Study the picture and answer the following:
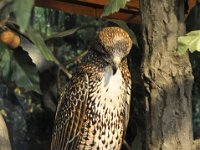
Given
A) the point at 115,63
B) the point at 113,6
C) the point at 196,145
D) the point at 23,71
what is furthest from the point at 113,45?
the point at 196,145

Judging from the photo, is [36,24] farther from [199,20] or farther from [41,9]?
[199,20]

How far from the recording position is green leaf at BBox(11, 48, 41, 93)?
6.07 ft

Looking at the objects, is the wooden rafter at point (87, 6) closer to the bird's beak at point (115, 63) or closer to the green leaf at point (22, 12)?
the bird's beak at point (115, 63)

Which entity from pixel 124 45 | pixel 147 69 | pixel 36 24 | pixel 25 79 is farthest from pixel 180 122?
pixel 36 24

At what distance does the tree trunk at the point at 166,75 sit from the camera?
6.20ft

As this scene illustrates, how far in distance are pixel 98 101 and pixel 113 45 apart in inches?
10.1

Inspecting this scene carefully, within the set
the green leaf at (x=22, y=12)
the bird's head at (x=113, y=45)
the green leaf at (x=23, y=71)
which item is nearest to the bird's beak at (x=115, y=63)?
the bird's head at (x=113, y=45)

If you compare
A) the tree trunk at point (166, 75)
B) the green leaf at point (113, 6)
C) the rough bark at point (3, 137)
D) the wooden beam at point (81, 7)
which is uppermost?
the wooden beam at point (81, 7)

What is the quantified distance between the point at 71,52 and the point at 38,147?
1.68ft

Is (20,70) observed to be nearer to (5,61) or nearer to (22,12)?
(5,61)

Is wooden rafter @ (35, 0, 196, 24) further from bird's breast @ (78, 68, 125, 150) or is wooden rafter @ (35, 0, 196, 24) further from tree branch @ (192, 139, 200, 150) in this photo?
tree branch @ (192, 139, 200, 150)

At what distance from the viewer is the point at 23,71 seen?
1871 millimetres

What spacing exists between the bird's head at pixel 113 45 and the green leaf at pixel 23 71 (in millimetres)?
284

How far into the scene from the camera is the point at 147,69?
1920 mm
